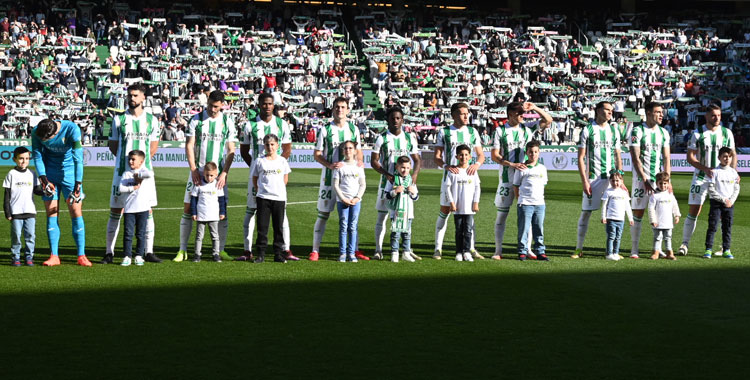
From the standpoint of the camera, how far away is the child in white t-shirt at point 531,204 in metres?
11.4

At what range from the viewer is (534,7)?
52.5m

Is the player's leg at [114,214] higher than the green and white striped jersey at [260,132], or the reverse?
the green and white striped jersey at [260,132]

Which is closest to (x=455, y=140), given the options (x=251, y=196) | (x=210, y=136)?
(x=251, y=196)

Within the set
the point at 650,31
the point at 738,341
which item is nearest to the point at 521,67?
the point at 650,31

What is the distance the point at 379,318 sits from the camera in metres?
7.65

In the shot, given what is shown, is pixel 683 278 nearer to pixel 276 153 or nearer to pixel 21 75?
pixel 276 153

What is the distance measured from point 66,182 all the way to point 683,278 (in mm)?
6653

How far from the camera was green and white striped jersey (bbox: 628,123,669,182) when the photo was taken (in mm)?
11844

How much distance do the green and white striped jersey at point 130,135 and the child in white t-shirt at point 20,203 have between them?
0.95 m

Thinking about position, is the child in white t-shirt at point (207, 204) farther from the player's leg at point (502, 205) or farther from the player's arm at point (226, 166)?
the player's leg at point (502, 205)

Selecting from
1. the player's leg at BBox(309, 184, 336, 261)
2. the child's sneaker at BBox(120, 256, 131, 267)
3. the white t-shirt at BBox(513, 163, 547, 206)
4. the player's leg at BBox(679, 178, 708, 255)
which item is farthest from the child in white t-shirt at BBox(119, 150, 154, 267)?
the player's leg at BBox(679, 178, 708, 255)

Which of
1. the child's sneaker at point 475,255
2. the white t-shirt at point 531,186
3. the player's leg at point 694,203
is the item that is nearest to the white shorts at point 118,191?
the child's sneaker at point 475,255

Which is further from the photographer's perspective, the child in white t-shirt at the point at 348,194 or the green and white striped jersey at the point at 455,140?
the green and white striped jersey at the point at 455,140

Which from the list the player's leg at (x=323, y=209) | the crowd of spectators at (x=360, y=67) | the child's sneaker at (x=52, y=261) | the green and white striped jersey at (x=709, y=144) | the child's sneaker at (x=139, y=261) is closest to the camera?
the child's sneaker at (x=52, y=261)
